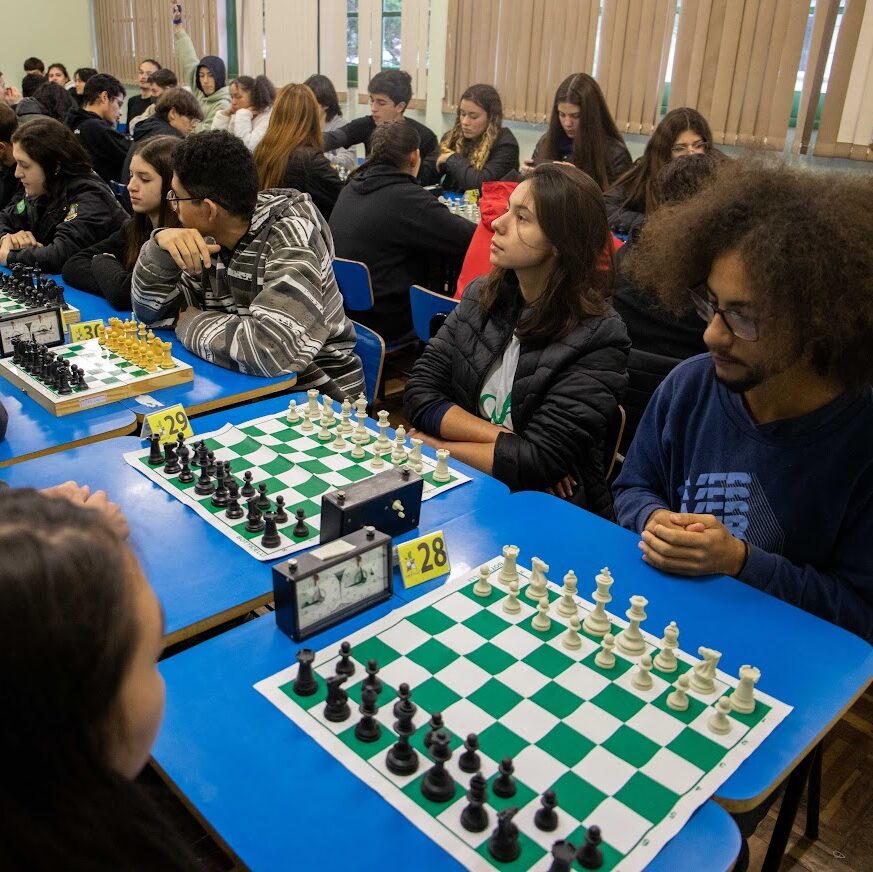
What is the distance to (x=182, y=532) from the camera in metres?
1.71

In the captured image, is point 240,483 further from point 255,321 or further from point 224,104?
point 224,104

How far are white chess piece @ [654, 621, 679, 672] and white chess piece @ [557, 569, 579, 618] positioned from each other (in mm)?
161

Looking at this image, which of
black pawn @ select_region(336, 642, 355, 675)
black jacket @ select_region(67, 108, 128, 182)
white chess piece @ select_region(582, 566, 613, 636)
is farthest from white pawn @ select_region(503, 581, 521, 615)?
black jacket @ select_region(67, 108, 128, 182)

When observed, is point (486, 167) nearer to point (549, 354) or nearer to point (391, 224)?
point (391, 224)

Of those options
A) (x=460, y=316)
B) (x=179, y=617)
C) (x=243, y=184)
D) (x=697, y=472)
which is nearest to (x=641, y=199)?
(x=460, y=316)

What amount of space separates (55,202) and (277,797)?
3594 mm

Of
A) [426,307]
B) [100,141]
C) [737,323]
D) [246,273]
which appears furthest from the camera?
[100,141]

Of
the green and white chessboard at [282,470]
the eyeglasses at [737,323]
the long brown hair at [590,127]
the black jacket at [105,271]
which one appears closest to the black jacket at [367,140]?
the long brown hair at [590,127]

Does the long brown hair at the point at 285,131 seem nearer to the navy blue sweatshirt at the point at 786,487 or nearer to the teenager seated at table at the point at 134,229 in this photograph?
the teenager seated at table at the point at 134,229

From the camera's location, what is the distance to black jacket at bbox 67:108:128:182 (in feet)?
20.7

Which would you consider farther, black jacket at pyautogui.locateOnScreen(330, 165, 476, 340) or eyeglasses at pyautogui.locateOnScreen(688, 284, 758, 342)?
black jacket at pyautogui.locateOnScreen(330, 165, 476, 340)

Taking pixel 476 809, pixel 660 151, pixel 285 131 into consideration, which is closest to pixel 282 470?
pixel 476 809

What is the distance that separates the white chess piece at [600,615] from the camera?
4.71ft

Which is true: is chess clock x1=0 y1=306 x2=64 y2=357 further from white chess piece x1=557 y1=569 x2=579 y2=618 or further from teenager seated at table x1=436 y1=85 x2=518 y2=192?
teenager seated at table x1=436 y1=85 x2=518 y2=192
